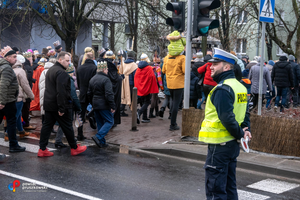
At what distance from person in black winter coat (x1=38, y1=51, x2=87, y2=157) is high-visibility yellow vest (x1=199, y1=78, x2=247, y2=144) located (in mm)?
3686

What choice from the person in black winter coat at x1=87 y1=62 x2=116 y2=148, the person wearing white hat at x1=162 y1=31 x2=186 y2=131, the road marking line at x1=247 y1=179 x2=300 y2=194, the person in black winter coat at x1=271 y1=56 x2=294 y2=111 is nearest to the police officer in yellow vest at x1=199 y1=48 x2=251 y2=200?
the road marking line at x1=247 y1=179 x2=300 y2=194

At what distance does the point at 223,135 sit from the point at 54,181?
9.60 feet

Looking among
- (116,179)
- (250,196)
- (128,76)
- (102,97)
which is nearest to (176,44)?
(102,97)

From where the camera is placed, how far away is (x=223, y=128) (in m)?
4.00

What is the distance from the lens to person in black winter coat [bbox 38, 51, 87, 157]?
7.09m

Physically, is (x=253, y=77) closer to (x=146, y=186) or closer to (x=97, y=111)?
(x=97, y=111)

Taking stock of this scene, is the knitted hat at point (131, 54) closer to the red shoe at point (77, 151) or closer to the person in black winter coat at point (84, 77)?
the person in black winter coat at point (84, 77)

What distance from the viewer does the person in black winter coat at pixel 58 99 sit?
7.09m

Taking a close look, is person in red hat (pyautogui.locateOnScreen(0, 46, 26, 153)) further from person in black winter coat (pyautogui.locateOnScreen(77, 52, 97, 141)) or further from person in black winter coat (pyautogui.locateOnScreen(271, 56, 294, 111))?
person in black winter coat (pyautogui.locateOnScreen(271, 56, 294, 111))

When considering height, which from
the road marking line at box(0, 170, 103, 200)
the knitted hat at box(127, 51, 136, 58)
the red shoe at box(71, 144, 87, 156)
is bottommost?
the road marking line at box(0, 170, 103, 200)

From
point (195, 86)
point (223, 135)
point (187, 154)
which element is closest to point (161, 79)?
point (195, 86)

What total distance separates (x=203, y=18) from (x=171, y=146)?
107 inches

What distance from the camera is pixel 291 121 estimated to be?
7.17m

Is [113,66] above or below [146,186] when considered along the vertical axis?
above
